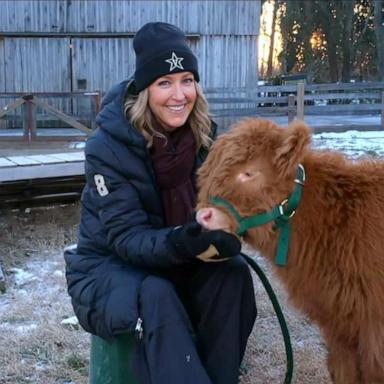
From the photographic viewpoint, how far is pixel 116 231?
9.00 ft

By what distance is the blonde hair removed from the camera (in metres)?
2.86

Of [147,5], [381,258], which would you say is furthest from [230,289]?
[147,5]

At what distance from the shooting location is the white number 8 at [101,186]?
9.17ft

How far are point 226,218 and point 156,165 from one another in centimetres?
61

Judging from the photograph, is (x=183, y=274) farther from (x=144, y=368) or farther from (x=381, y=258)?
(x=381, y=258)

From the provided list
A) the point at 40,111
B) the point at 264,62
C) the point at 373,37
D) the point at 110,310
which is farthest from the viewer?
the point at 264,62

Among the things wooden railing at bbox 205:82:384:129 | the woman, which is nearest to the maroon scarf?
the woman

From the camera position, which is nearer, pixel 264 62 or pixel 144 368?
pixel 144 368

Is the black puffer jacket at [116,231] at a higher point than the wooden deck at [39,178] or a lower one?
higher

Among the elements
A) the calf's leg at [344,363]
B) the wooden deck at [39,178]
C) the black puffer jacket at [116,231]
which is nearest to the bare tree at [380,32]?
the wooden deck at [39,178]

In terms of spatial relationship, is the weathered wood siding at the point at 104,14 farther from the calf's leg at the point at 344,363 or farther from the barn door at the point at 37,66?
the calf's leg at the point at 344,363

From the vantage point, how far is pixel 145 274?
274 cm

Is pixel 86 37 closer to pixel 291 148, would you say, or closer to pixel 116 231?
pixel 116 231

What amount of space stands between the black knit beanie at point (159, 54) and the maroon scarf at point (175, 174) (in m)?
0.27
